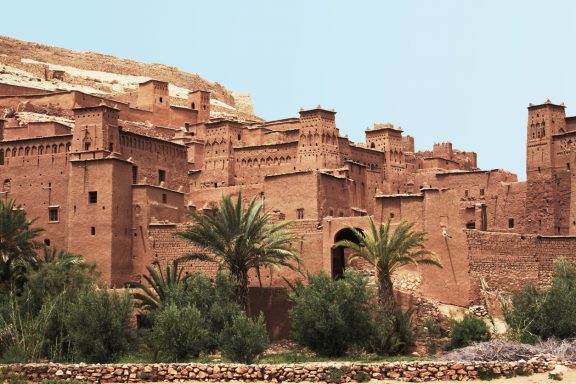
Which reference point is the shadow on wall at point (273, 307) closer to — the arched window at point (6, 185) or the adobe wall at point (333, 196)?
the adobe wall at point (333, 196)

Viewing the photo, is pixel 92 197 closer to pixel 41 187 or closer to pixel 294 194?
pixel 41 187

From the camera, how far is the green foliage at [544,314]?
3691 cm

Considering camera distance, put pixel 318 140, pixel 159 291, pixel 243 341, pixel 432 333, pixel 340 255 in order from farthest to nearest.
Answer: pixel 318 140 → pixel 340 255 → pixel 159 291 → pixel 432 333 → pixel 243 341

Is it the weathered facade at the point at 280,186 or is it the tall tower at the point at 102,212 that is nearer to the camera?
the weathered facade at the point at 280,186

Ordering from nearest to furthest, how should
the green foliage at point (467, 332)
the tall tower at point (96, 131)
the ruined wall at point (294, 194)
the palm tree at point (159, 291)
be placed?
1. the green foliage at point (467, 332)
2. the palm tree at point (159, 291)
3. the ruined wall at point (294, 194)
4. the tall tower at point (96, 131)

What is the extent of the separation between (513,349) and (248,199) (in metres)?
22.8

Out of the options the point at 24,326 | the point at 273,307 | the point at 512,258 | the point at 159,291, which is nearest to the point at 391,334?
the point at 273,307

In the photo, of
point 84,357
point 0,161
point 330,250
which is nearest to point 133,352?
point 84,357

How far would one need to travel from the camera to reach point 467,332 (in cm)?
3759

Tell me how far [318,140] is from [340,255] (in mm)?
15112

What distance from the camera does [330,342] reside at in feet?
122

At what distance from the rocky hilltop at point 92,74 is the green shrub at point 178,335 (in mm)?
37285

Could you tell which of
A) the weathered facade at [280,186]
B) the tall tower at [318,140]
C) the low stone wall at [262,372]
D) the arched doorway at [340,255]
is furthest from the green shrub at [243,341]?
the tall tower at [318,140]

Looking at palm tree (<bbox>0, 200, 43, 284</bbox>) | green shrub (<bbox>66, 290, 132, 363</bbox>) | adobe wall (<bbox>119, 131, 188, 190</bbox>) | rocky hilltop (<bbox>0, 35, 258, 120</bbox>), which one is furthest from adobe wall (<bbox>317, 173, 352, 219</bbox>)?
rocky hilltop (<bbox>0, 35, 258, 120</bbox>)
